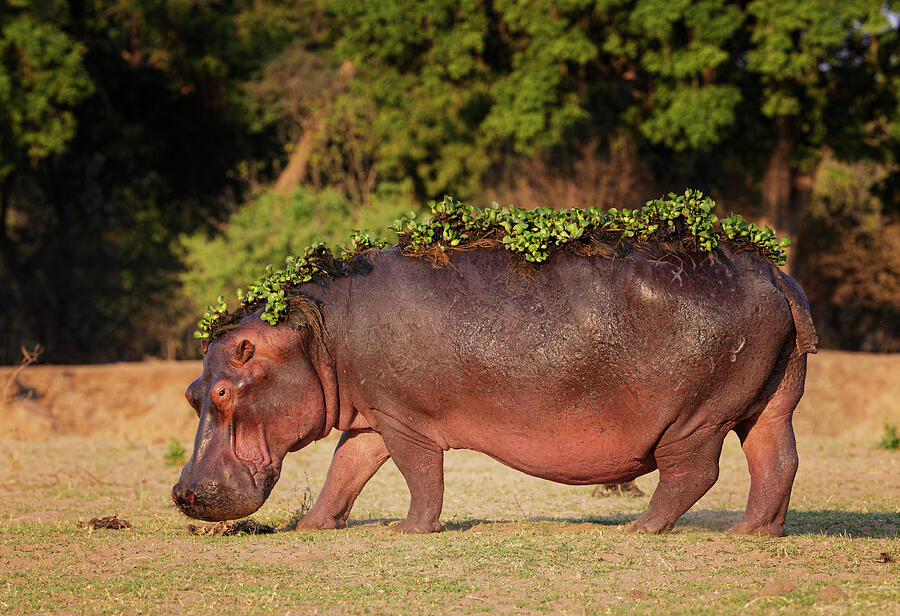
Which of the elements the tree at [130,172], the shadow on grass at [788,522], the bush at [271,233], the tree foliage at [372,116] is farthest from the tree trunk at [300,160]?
the shadow on grass at [788,522]

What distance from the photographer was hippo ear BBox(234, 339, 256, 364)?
23.9ft

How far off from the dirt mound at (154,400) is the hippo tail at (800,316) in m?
11.5

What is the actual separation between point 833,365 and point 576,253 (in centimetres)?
1484

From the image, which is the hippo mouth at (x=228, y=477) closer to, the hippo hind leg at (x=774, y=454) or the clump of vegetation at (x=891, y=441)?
the hippo hind leg at (x=774, y=454)

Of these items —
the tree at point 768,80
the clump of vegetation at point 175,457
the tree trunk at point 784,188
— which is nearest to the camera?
the clump of vegetation at point 175,457

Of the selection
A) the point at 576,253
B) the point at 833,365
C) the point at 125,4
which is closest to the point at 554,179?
the point at 833,365

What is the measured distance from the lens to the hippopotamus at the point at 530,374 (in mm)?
6816

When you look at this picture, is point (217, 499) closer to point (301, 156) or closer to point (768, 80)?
point (768, 80)

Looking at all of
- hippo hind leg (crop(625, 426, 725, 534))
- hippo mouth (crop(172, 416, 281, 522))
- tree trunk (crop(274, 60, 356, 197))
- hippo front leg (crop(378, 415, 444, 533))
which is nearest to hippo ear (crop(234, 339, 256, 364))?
hippo mouth (crop(172, 416, 281, 522))

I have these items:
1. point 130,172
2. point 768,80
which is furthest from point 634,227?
point 130,172

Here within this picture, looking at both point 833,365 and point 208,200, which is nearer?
point 833,365

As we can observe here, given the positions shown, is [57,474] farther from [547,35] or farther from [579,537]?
[547,35]

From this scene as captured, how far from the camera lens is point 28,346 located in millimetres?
28125

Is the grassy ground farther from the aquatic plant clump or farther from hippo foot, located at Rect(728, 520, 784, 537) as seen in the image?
the aquatic plant clump
